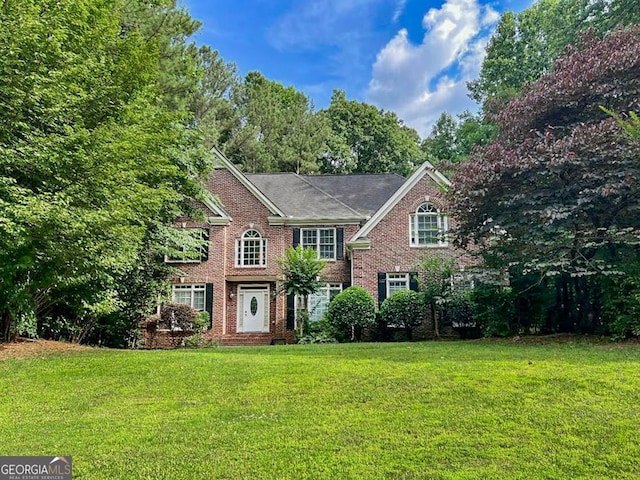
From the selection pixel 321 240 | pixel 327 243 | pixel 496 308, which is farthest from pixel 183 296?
pixel 496 308

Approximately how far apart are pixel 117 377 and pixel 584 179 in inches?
410

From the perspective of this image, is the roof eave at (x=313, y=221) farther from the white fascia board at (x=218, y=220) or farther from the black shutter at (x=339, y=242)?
the white fascia board at (x=218, y=220)

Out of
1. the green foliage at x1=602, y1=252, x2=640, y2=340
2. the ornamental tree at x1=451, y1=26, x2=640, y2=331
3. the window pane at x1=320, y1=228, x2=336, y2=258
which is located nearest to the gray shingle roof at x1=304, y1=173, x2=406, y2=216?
the window pane at x1=320, y1=228, x2=336, y2=258

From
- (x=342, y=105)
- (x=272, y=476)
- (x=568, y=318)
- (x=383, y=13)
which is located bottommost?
(x=272, y=476)

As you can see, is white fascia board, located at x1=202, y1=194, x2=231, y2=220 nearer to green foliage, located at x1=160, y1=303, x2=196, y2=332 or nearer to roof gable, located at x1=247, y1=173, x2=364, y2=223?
roof gable, located at x1=247, y1=173, x2=364, y2=223

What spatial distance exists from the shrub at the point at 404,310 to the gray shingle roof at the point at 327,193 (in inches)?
177

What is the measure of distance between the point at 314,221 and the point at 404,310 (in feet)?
18.9

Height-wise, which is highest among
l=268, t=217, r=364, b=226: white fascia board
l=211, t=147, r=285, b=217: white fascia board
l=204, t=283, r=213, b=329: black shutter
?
l=211, t=147, r=285, b=217: white fascia board

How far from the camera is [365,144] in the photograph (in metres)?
39.9

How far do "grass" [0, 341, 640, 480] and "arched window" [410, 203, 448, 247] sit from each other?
9.81m

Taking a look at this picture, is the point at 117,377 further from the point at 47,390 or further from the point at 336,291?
the point at 336,291

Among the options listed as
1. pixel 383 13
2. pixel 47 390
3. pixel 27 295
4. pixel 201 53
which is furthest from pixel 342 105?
pixel 47 390

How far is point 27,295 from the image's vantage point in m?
10.3

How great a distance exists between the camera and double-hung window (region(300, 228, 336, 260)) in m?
19.7
